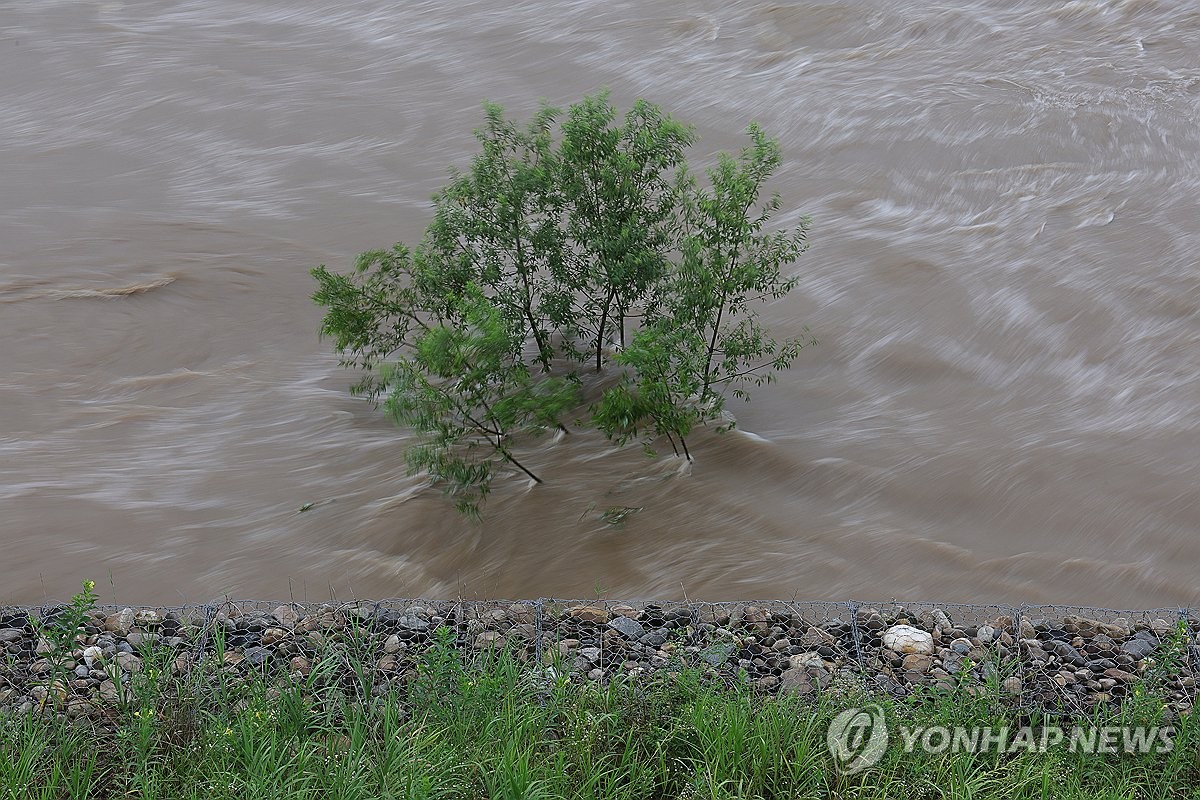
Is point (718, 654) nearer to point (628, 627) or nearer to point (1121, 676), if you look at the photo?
point (628, 627)

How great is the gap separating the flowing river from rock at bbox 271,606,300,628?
0.82m

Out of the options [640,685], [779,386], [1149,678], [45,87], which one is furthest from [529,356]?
[45,87]

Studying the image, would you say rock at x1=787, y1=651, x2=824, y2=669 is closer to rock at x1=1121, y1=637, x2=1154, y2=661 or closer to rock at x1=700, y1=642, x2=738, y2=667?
rock at x1=700, y1=642, x2=738, y2=667

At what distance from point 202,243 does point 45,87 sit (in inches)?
165

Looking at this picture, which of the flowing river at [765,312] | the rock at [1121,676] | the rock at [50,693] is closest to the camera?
the rock at [50,693]

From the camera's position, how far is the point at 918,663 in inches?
194

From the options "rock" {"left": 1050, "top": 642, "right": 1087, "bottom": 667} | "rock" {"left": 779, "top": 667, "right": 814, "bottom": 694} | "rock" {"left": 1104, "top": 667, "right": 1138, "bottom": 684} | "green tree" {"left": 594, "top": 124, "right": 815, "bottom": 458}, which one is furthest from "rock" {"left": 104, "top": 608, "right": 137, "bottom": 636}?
"rock" {"left": 1104, "top": 667, "right": 1138, "bottom": 684}

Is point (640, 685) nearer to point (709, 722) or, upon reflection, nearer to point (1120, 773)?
point (709, 722)

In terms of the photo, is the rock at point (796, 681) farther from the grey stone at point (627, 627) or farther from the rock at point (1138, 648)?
the rock at point (1138, 648)

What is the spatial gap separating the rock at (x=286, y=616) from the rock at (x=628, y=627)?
1.40 m

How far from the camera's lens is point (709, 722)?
437cm

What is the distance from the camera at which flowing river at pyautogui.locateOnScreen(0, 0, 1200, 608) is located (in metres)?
6.45

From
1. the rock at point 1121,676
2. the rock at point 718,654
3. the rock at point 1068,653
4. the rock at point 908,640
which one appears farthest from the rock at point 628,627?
the rock at point 1121,676

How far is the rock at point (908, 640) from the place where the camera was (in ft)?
16.4
